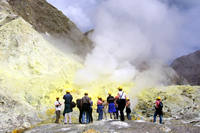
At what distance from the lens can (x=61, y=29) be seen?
1080 inches

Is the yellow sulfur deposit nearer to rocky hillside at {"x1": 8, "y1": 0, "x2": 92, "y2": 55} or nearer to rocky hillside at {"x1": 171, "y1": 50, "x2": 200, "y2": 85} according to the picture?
rocky hillside at {"x1": 8, "y1": 0, "x2": 92, "y2": 55}

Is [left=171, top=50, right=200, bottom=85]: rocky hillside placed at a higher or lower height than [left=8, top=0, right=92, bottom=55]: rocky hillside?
higher

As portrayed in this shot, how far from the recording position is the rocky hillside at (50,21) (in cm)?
2608

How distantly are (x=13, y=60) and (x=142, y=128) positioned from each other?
1170cm

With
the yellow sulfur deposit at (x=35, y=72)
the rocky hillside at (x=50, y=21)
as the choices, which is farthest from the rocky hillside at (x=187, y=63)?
the yellow sulfur deposit at (x=35, y=72)

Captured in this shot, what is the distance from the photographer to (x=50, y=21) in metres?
28.0

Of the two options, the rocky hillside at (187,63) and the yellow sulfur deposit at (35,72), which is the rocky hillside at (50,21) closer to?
the yellow sulfur deposit at (35,72)

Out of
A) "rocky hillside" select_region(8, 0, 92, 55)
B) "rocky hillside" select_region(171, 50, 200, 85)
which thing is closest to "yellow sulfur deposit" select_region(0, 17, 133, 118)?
"rocky hillside" select_region(8, 0, 92, 55)

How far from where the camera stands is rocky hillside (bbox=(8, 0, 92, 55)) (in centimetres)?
2608

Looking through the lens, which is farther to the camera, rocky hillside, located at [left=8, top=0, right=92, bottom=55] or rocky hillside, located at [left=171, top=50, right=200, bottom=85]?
rocky hillside, located at [left=171, top=50, right=200, bottom=85]

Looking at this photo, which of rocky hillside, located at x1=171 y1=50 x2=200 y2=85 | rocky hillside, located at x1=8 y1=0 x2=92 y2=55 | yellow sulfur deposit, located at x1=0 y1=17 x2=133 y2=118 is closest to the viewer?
yellow sulfur deposit, located at x1=0 y1=17 x2=133 y2=118

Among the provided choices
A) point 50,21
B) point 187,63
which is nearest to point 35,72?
point 50,21

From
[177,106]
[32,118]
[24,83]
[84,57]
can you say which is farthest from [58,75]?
[177,106]

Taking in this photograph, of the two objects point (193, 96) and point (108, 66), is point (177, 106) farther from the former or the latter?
point (108, 66)
